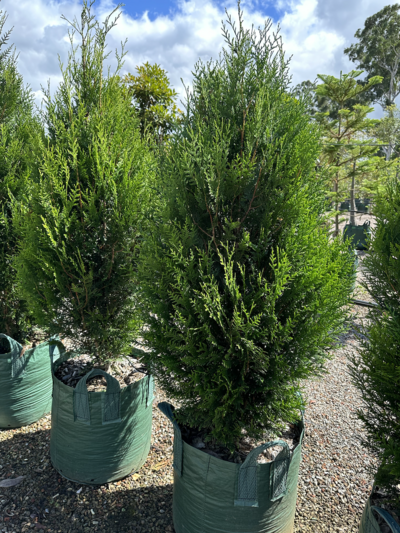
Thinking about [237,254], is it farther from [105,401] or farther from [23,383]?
[23,383]

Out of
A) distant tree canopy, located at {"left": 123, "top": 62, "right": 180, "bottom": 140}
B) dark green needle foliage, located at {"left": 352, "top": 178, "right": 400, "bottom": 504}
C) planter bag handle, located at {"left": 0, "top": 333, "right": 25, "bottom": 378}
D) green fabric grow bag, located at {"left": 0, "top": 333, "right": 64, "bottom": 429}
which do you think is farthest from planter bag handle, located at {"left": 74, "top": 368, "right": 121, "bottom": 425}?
Answer: distant tree canopy, located at {"left": 123, "top": 62, "right": 180, "bottom": 140}

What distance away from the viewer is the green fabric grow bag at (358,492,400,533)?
6.62 ft

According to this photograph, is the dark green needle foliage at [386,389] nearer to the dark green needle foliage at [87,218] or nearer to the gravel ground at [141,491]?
the gravel ground at [141,491]

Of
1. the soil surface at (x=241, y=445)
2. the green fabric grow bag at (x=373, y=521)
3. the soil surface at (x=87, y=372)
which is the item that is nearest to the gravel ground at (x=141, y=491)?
the green fabric grow bag at (x=373, y=521)

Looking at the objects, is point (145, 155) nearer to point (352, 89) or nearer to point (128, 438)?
point (128, 438)

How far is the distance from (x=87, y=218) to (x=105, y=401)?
1.61m

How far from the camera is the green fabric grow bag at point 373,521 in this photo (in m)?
2.02

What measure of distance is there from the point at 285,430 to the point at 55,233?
252 cm

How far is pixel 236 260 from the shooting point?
7.88 ft

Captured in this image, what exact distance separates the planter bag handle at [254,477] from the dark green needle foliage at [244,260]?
0.19 m

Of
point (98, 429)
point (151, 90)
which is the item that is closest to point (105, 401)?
point (98, 429)

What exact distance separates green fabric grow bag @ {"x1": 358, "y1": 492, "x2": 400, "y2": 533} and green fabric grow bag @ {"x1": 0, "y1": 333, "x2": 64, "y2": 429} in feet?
10.4

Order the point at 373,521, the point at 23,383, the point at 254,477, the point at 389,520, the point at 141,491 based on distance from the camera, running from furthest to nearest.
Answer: the point at 23,383 < the point at 141,491 < the point at 254,477 < the point at 373,521 < the point at 389,520

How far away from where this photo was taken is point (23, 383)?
13.3ft
